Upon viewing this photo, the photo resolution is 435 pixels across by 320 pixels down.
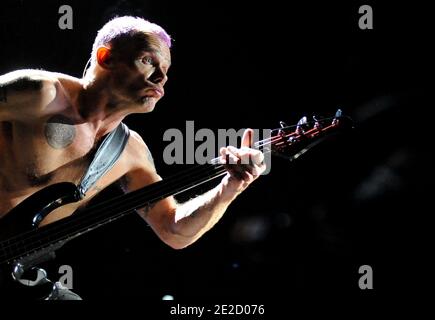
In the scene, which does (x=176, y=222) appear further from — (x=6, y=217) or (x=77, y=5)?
(x=77, y=5)

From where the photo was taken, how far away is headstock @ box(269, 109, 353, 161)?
2.17 meters

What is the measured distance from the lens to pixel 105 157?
235cm

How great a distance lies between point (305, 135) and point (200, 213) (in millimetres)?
536

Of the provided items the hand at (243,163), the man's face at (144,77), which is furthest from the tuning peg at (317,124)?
the man's face at (144,77)

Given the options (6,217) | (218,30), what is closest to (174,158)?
(218,30)

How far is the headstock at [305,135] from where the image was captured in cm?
217

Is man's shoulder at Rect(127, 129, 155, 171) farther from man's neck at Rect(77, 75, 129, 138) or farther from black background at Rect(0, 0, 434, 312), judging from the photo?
black background at Rect(0, 0, 434, 312)

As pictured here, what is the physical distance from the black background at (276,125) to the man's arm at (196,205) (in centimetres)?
58

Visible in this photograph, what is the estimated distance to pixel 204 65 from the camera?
3.04 meters

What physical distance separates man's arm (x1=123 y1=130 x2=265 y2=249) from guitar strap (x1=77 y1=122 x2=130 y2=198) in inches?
7.6

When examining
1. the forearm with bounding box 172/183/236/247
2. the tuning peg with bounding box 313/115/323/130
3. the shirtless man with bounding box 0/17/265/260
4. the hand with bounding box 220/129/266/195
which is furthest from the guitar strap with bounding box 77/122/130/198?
the tuning peg with bounding box 313/115/323/130

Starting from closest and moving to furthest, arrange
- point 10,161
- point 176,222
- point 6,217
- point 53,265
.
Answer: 1. point 6,217
2. point 10,161
3. point 176,222
4. point 53,265

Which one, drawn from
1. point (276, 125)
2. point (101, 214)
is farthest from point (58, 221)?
point (276, 125)
